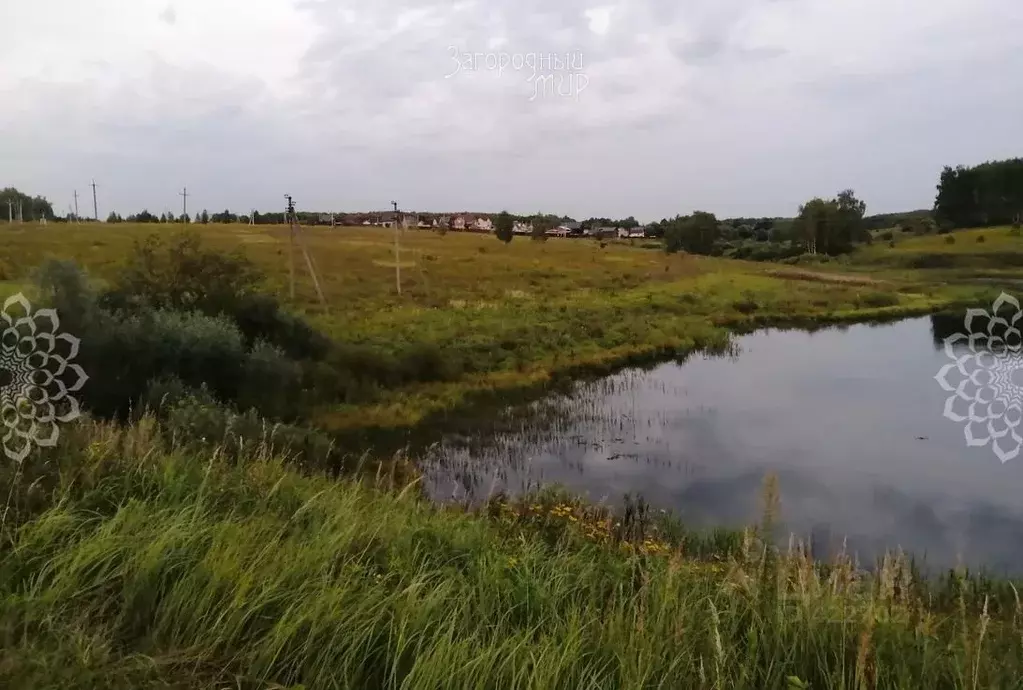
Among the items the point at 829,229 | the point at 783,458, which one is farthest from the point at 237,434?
the point at 829,229

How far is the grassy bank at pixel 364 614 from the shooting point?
2904 mm

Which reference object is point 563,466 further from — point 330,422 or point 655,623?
point 655,623

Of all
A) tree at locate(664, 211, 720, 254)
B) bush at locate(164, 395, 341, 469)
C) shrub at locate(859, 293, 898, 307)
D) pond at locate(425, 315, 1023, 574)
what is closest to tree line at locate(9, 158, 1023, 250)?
tree at locate(664, 211, 720, 254)

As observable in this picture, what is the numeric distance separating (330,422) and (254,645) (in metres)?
13.1

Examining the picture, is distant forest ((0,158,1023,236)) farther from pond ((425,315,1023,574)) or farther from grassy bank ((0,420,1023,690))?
grassy bank ((0,420,1023,690))

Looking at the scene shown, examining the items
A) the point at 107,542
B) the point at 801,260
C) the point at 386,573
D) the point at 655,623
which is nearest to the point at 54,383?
the point at 107,542

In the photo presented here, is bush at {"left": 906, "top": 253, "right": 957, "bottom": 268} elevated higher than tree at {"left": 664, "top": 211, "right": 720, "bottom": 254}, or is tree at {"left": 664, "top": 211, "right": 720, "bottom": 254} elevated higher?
tree at {"left": 664, "top": 211, "right": 720, "bottom": 254}

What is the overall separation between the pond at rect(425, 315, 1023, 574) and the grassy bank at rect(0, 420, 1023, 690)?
3.39 meters

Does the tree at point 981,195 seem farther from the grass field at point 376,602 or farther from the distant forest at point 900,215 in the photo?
the grass field at point 376,602

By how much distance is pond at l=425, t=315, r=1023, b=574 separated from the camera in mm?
10922

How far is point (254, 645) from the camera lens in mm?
3055

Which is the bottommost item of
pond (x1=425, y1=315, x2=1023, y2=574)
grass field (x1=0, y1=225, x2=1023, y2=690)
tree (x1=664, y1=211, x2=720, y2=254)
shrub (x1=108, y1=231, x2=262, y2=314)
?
pond (x1=425, y1=315, x2=1023, y2=574)

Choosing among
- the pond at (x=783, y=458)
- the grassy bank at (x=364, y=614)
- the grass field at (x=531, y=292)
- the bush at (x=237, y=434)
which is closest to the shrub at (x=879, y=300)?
the grass field at (x=531, y=292)

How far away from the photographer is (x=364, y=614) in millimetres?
3303
